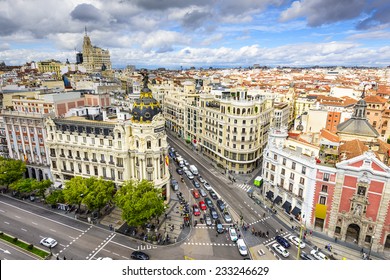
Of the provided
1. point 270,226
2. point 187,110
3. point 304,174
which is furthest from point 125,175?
point 187,110

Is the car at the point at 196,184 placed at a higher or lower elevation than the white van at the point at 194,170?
lower

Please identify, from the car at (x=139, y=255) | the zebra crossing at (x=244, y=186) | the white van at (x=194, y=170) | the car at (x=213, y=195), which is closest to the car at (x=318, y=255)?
the car at (x=213, y=195)

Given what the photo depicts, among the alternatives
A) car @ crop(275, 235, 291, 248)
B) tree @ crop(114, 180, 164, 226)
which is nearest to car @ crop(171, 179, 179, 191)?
tree @ crop(114, 180, 164, 226)

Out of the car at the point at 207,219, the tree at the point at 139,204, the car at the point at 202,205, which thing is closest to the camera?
the tree at the point at 139,204

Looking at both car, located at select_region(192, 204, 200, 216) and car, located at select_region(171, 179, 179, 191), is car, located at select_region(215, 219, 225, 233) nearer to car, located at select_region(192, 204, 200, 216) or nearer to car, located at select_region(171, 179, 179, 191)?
car, located at select_region(192, 204, 200, 216)

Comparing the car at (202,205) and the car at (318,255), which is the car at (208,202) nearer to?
the car at (202,205)

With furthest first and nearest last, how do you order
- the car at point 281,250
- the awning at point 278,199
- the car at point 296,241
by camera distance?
the awning at point 278,199, the car at point 296,241, the car at point 281,250

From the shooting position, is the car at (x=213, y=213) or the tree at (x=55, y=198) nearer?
the tree at (x=55, y=198)
